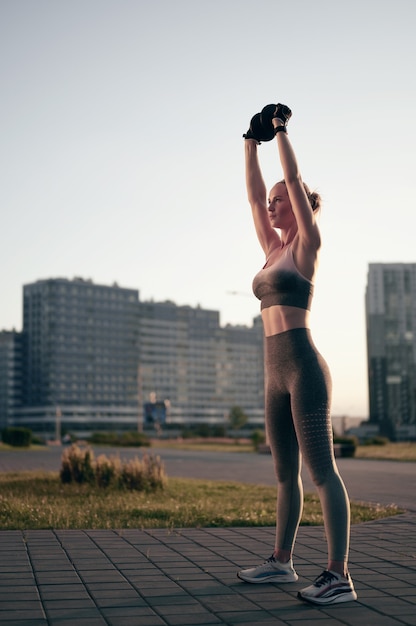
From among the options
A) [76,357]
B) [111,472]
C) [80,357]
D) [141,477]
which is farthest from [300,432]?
[80,357]

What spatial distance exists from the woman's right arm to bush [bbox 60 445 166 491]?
856 cm

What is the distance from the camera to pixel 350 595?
4.53 metres

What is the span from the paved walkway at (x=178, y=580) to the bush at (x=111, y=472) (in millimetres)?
5737

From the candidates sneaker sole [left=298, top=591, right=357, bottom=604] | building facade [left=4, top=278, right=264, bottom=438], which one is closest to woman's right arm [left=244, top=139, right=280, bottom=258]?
sneaker sole [left=298, top=591, right=357, bottom=604]

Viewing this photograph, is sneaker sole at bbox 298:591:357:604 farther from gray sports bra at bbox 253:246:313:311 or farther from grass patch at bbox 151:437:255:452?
grass patch at bbox 151:437:255:452

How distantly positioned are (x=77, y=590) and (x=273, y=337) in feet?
6.25

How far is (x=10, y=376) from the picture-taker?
572 ft

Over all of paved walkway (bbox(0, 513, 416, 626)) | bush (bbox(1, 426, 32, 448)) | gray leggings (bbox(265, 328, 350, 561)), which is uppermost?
gray leggings (bbox(265, 328, 350, 561))

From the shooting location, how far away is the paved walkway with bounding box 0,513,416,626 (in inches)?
162

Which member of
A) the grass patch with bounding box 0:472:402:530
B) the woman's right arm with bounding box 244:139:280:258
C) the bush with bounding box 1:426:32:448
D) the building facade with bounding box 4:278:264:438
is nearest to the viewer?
the woman's right arm with bounding box 244:139:280:258

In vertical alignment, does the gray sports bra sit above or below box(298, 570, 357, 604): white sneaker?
above

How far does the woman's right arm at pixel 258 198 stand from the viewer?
→ 5.40 meters

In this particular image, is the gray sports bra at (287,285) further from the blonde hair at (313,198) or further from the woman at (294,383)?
the blonde hair at (313,198)

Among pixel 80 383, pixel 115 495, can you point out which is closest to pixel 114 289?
pixel 80 383
